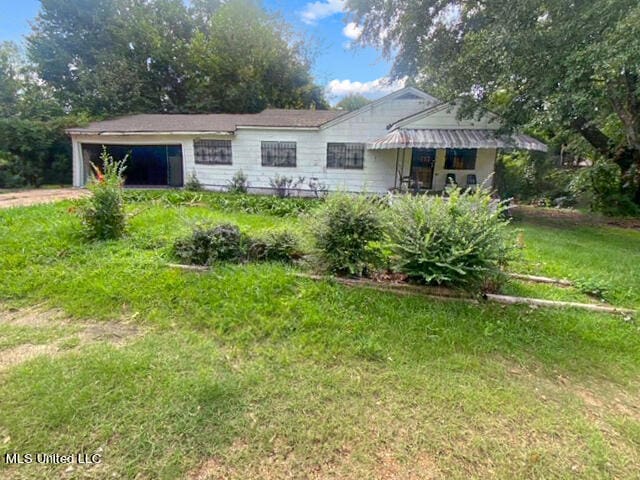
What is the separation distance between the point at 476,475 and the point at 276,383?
1470mm

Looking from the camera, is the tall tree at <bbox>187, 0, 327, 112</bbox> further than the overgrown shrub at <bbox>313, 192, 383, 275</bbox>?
Yes

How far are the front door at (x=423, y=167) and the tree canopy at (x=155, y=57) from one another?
1434 centimetres

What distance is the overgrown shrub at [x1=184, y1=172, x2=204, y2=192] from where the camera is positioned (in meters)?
13.7

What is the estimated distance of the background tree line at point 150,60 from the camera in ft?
69.7

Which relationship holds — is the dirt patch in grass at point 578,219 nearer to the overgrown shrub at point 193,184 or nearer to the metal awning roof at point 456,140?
the metal awning roof at point 456,140

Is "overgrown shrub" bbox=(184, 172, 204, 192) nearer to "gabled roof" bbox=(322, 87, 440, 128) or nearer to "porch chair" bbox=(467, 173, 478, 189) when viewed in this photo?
"gabled roof" bbox=(322, 87, 440, 128)

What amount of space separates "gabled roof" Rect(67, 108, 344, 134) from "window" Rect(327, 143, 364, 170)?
116cm

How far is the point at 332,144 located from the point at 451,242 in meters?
9.97

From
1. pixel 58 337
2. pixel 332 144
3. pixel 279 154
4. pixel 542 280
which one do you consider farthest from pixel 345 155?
pixel 58 337

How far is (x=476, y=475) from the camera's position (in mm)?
1839

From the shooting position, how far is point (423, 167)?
12.7 meters

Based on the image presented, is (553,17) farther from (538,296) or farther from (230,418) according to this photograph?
(230,418)

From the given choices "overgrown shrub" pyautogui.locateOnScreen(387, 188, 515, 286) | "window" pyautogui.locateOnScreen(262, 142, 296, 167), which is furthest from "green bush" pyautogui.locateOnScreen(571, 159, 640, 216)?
"overgrown shrub" pyautogui.locateOnScreen(387, 188, 515, 286)

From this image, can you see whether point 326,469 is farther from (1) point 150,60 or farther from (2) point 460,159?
(1) point 150,60
